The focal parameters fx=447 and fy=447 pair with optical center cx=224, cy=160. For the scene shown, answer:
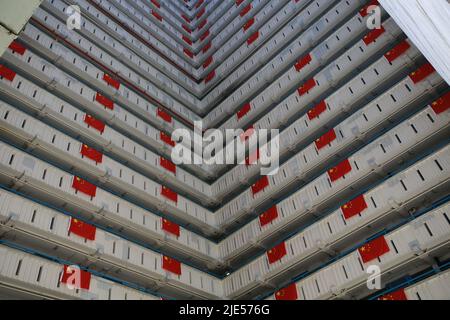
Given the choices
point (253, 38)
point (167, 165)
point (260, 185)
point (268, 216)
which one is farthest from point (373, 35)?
point (167, 165)

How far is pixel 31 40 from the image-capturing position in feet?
43.0

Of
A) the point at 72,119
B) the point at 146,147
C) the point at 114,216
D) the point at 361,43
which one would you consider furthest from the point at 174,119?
the point at 361,43

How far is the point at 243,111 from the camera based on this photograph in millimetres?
16141

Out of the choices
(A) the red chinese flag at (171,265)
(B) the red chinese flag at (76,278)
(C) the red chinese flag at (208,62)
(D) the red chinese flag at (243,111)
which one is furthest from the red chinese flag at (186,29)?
(B) the red chinese flag at (76,278)

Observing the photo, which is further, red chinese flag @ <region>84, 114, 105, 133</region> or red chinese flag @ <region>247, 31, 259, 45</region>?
red chinese flag @ <region>247, 31, 259, 45</region>

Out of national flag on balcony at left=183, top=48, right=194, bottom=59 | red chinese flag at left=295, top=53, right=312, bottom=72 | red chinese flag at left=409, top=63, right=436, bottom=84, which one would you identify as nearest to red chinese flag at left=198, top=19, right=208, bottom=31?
national flag on balcony at left=183, top=48, right=194, bottom=59

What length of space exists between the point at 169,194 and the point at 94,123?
301 centimetres

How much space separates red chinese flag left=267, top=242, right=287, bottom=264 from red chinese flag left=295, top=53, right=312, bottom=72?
6.33 m

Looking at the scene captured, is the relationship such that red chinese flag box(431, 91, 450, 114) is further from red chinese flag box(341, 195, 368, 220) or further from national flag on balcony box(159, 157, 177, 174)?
national flag on balcony box(159, 157, 177, 174)

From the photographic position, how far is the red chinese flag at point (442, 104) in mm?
10352

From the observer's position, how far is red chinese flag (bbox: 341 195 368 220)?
1058 cm

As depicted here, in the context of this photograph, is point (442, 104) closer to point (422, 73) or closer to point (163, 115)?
point (422, 73)

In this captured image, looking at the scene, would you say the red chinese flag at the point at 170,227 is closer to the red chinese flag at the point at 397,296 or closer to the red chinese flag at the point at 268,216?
the red chinese flag at the point at 268,216

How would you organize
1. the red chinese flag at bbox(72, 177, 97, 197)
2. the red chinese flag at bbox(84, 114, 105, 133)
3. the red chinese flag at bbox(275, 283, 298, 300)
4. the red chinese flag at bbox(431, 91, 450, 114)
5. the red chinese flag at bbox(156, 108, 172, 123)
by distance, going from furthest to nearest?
1. the red chinese flag at bbox(156, 108, 172, 123)
2. the red chinese flag at bbox(84, 114, 105, 133)
3. the red chinese flag at bbox(72, 177, 97, 197)
4. the red chinese flag at bbox(275, 283, 298, 300)
5. the red chinese flag at bbox(431, 91, 450, 114)
